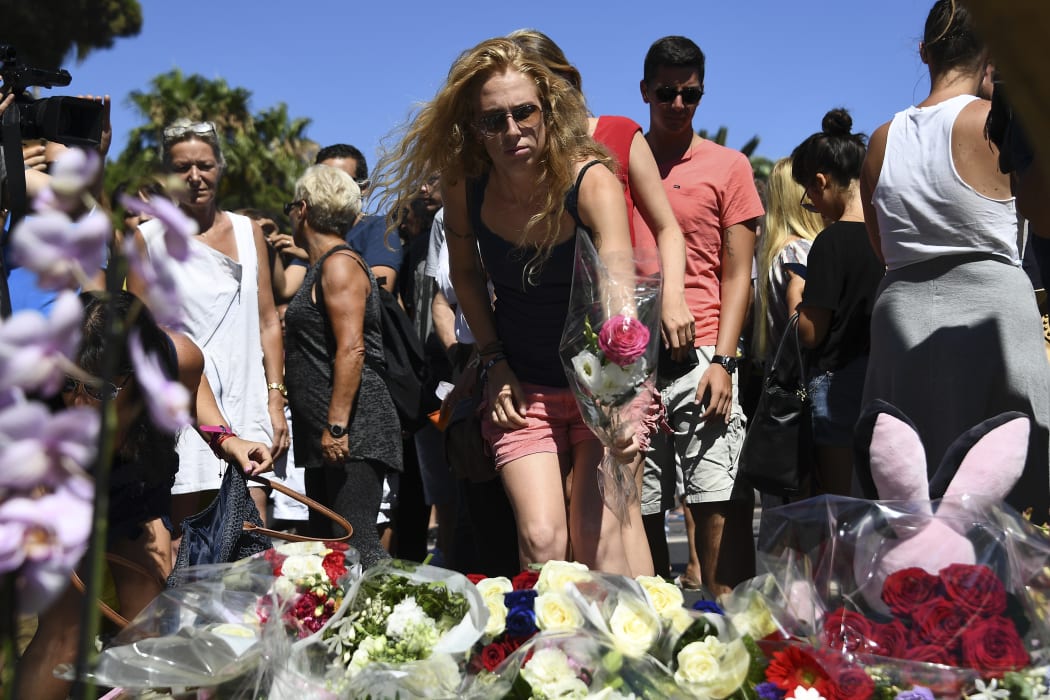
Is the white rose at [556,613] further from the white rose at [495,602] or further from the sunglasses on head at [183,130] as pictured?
the sunglasses on head at [183,130]

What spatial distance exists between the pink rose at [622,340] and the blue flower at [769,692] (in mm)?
1333

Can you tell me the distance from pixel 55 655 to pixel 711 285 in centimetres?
264

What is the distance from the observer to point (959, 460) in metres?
2.34

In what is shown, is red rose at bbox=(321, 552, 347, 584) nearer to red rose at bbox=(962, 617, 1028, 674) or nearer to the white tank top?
red rose at bbox=(962, 617, 1028, 674)

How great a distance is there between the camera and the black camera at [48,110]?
3.36 meters

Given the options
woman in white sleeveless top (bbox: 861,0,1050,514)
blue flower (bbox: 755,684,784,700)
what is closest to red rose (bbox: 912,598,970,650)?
blue flower (bbox: 755,684,784,700)

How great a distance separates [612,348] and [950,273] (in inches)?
37.4

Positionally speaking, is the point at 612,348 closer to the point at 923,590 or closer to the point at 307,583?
the point at 307,583

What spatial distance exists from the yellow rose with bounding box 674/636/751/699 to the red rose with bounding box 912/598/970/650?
289 millimetres

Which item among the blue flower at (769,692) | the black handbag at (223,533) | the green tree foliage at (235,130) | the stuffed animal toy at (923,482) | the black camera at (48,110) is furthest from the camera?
the green tree foliage at (235,130)

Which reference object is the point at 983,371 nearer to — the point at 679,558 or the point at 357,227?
the point at 357,227

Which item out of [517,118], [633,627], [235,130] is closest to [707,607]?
[633,627]

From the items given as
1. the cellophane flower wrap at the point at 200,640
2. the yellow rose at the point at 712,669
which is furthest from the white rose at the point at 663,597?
the cellophane flower wrap at the point at 200,640

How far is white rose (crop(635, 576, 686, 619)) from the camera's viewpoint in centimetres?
215
